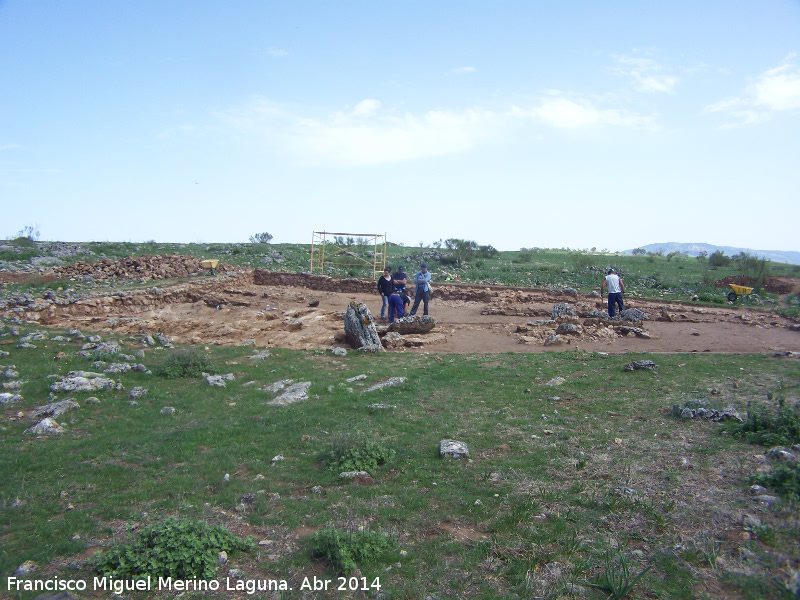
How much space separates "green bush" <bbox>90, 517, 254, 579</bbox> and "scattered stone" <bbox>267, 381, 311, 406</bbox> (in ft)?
12.3

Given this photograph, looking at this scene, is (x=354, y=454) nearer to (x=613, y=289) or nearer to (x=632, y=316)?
(x=613, y=289)

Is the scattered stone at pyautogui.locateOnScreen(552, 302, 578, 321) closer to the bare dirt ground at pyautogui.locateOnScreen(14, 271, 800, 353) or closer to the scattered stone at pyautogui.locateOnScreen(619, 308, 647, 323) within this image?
the bare dirt ground at pyautogui.locateOnScreen(14, 271, 800, 353)

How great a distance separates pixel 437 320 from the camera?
1706 centimetres

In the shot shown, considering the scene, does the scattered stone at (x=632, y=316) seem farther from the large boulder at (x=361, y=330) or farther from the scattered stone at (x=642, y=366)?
the large boulder at (x=361, y=330)

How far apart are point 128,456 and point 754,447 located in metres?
7.03

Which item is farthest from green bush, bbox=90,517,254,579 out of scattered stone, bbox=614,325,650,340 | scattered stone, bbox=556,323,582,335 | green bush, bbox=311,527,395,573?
scattered stone, bbox=614,325,650,340

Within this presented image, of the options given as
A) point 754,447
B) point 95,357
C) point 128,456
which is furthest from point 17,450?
point 754,447

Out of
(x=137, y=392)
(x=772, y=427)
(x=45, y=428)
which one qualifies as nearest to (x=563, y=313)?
(x=772, y=427)

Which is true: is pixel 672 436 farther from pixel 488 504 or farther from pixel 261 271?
pixel 261 271

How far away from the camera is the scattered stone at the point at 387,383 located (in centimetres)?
855

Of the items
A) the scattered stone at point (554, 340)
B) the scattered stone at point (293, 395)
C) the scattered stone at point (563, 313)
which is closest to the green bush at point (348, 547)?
the scattered stone at point (293, 395)

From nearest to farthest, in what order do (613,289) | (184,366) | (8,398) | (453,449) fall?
(453,449), (8,398), (184,366), (613,289)

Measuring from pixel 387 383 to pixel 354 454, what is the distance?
3.24m

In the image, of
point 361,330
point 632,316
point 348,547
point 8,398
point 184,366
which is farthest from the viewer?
point 632,316
